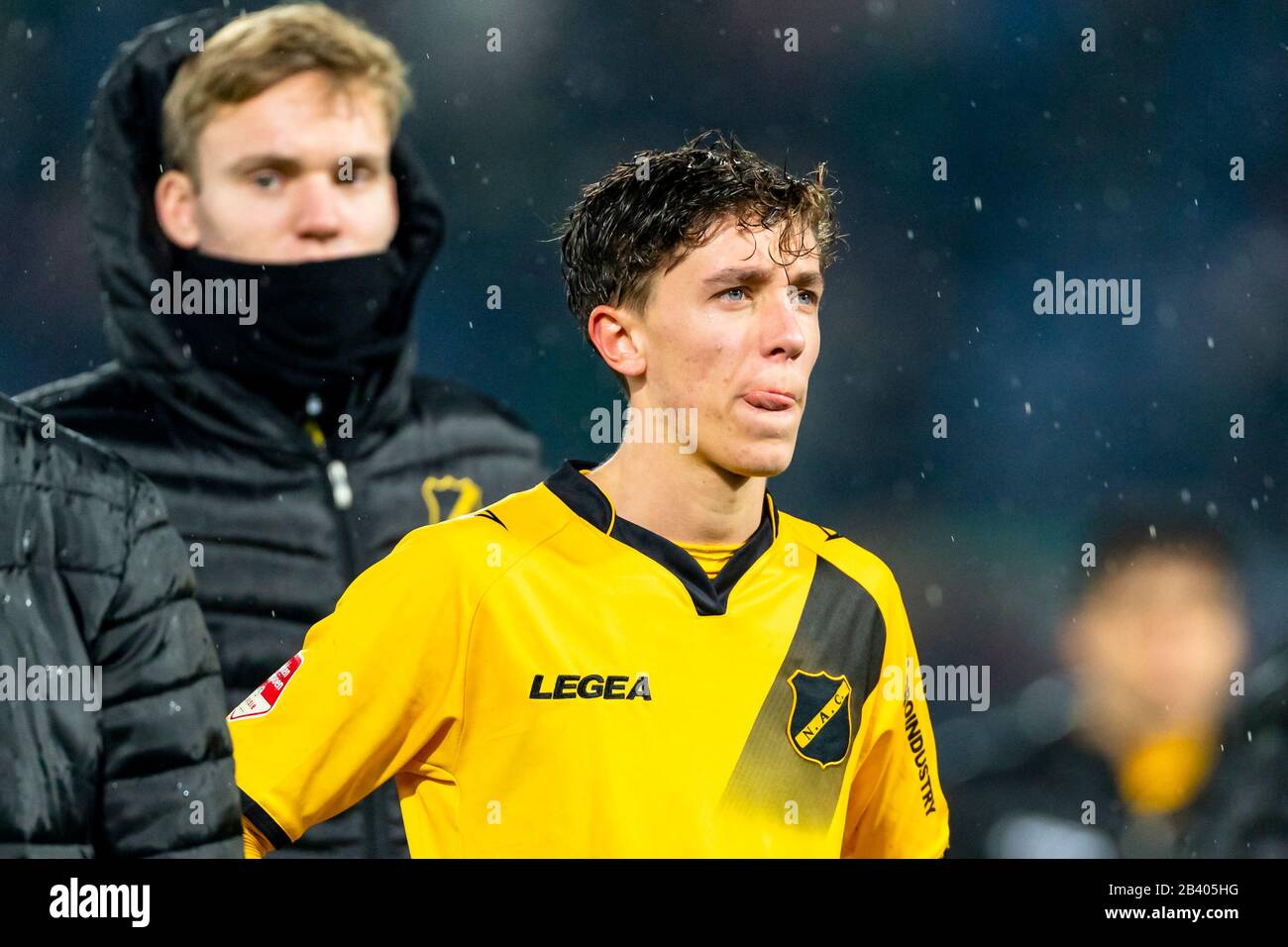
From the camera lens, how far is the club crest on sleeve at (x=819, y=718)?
2158 millimetres

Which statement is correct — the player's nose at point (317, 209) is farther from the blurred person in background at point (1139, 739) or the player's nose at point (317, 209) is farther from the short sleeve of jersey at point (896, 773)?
the blurred person in background at point (1139, 739)

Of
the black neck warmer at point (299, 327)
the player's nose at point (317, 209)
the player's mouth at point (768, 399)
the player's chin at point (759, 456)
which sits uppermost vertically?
the player's nose at point (317, 209)

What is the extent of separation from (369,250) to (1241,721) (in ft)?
7.77

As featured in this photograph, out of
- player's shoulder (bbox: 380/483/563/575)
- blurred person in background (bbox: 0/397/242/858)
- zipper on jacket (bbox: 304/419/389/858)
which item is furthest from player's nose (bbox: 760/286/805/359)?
zipper on jacket (bbox: 304/419/389/858)

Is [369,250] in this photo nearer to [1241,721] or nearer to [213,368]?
[213,368]

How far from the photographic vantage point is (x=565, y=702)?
206 cm

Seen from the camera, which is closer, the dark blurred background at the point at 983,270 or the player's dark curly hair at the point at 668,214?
the player's dark curly hair at the point at 668,214

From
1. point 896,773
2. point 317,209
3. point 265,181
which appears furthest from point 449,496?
point 896,773

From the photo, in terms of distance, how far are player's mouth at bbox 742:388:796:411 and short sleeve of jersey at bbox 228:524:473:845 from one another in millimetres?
512

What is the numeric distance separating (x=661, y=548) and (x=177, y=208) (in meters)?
1.62

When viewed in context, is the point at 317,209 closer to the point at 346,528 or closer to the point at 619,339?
the point at 346,528

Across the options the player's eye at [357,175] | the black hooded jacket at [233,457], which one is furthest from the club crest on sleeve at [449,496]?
the player's eye at [357,175]

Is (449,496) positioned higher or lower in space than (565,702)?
higher

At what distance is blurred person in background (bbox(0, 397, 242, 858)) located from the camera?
8.15 ft
